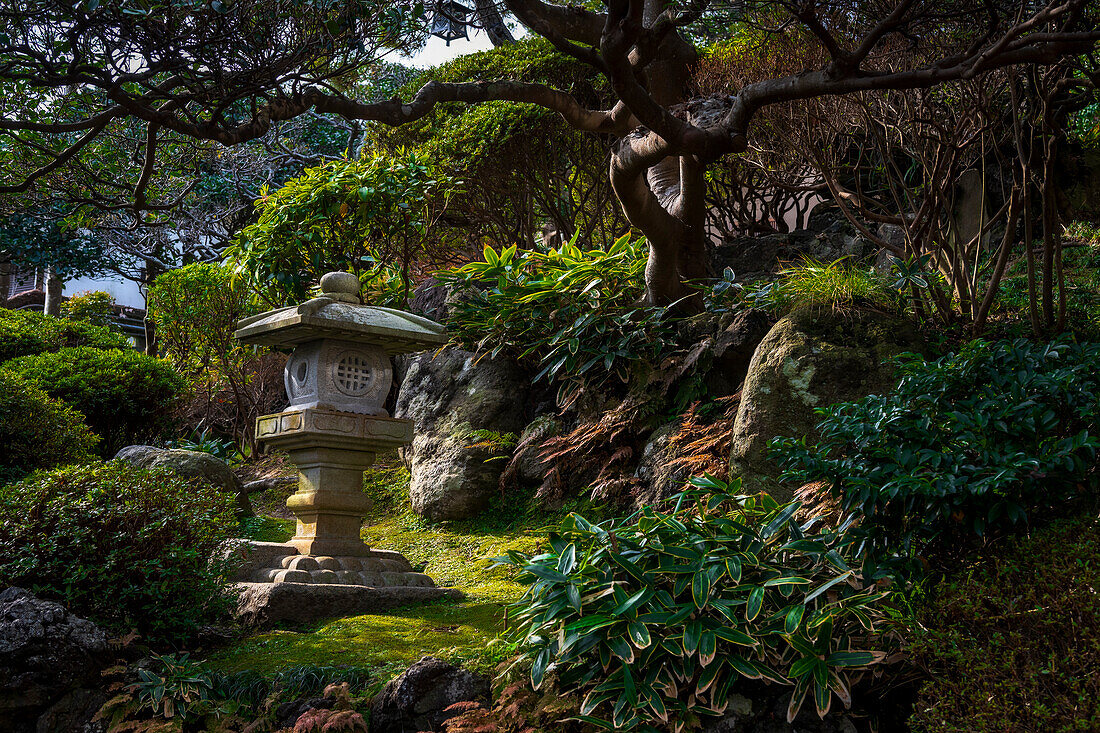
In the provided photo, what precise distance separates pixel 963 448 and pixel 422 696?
2537 millimetres

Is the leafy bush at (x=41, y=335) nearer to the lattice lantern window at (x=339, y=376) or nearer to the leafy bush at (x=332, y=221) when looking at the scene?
the leafy bush at (x=332, y=221)

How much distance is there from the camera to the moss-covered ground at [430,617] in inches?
176

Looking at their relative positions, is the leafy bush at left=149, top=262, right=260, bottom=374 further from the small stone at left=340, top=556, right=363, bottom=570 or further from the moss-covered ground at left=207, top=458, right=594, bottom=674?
the small stone at left=340, top=556, right=363, bottom=570

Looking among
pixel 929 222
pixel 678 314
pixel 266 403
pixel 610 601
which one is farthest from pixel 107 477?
pixel 266 403

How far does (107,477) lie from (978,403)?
4.83 m

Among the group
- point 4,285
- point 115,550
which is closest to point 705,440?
point 115,550

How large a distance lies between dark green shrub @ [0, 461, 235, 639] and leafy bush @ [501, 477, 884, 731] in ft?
7.20

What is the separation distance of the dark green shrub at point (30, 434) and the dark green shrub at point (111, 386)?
6.19 ft

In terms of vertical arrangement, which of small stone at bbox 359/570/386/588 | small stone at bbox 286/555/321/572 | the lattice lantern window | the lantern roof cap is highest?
the lantern roof cap

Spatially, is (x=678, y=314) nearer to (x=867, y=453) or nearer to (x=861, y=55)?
(x=861, y=55)

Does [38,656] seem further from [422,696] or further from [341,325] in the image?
[341,325]

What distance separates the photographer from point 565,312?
795 centimetres

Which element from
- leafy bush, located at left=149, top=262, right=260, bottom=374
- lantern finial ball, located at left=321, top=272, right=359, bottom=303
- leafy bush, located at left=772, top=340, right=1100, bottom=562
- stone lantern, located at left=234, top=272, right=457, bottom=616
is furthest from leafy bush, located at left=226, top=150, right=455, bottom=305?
leafy bush, located at left=772, top=340, right=1100, bottom=562

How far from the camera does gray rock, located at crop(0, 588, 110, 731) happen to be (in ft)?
13.1
